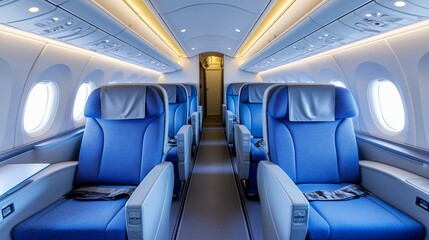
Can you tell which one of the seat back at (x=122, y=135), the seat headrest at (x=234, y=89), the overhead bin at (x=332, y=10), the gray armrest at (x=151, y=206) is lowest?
the gray armrest at (x=151, y=206)

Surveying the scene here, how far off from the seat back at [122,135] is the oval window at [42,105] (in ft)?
3.66

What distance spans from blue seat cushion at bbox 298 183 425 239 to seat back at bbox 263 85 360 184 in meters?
0.48

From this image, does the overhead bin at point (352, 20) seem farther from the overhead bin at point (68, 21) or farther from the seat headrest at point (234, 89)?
the seat headrest at point (234, 89)

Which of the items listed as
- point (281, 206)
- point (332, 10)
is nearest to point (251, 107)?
point (332, 10)

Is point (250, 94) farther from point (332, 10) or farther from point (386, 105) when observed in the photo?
point (332, 10)

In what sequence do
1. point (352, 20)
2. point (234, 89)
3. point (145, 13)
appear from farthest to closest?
1. point (234, 89)
2. point (145, 13)
3. point (352, 20)

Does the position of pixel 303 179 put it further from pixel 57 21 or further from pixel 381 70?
pixel 57 21

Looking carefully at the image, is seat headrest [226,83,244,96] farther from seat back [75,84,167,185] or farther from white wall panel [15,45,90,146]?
seat back [75,84,167,185]

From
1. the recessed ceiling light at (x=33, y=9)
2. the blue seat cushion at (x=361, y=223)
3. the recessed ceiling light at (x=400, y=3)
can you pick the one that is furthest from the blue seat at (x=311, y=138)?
the recessed ceiling light at (x=33, y=9)

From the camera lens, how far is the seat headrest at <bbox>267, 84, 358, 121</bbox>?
86.8 inches

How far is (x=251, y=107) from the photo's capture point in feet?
14.0

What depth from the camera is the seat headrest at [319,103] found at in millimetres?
2205

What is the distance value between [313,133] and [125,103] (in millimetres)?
1776

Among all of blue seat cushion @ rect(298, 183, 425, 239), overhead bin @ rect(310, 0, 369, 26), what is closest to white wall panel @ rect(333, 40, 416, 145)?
overhead bin @ rect(310, 0, 369, 26)
